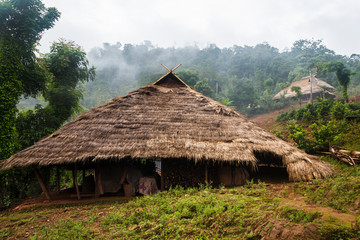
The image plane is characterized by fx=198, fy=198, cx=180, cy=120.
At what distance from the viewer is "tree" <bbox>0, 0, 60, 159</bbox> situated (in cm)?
916

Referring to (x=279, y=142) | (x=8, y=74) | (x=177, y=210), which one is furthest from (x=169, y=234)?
(x=8, y=74)

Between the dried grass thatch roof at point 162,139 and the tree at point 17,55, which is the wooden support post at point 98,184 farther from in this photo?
the tree at point 17,55

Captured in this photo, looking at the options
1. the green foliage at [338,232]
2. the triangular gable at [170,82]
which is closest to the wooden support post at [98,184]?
the triangular gable at [170,82]

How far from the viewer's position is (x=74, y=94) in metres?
13.0

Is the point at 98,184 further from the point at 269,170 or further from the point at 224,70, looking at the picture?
the point at 224,70

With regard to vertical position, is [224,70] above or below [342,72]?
above

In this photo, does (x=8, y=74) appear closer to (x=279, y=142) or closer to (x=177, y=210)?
(x=177, y=210)

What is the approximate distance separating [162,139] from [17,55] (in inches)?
346

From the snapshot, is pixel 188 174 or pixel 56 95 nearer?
pixel 188 174

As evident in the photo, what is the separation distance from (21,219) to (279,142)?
30.4 feet

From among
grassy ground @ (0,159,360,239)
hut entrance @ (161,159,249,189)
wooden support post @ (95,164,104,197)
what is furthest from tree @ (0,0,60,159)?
hut entrance @ (161,159,249,189)

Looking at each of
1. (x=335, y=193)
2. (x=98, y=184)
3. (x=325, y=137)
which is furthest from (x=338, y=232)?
(x=325, y=137)

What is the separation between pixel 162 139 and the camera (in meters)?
7.71

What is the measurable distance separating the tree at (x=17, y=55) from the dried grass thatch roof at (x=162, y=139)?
3.29 m
